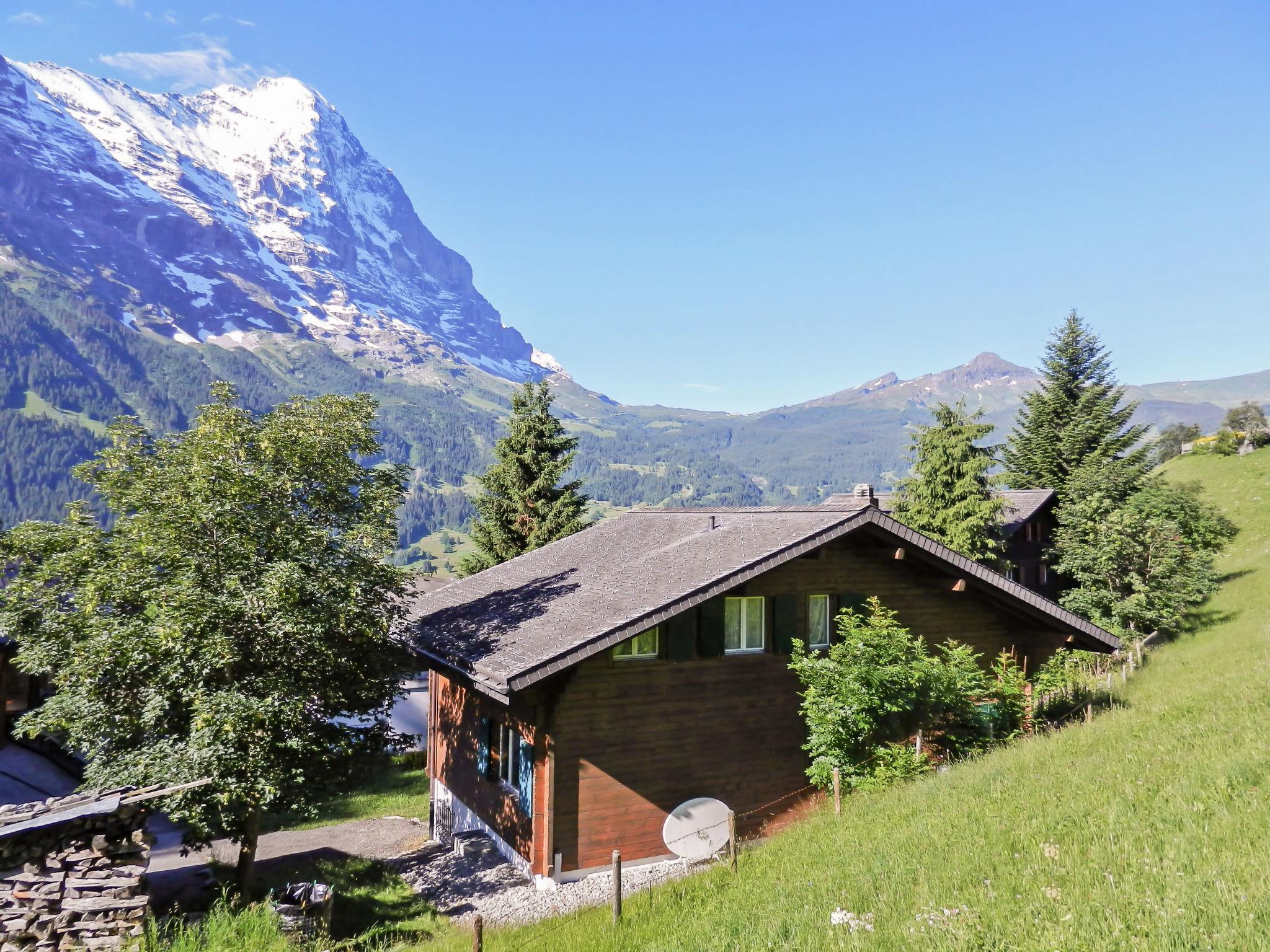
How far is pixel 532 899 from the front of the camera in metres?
13.0

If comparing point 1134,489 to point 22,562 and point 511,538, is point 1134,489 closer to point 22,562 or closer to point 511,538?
point 511,538

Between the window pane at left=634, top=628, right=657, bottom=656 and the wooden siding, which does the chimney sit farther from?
the wooden siding

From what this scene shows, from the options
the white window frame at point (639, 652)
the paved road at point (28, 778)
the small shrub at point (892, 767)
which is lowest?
the paved road at point (28, 778)

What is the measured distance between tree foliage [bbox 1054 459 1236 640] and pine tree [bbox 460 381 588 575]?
887 inches

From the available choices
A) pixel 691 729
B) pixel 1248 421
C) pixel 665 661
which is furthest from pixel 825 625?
A: pixel 1248 421

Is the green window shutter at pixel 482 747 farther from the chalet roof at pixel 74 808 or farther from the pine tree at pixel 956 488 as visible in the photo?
the pine tree at pixel 956 488

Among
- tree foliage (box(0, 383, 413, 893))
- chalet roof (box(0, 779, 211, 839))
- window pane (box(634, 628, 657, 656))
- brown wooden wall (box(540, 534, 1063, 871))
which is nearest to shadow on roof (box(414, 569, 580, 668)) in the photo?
tree foliage (box(0, 383, 413, 893))

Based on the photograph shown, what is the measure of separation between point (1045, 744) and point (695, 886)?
22.6ft

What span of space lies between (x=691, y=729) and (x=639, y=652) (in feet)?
6.08

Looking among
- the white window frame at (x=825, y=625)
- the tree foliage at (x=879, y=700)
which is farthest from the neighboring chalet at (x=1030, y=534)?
the tree foliage at (x=879, y=700)

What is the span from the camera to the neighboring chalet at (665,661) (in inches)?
527

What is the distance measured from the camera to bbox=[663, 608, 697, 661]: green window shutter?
47.2ft

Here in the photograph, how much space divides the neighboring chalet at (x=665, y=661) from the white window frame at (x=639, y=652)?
26 millimetres

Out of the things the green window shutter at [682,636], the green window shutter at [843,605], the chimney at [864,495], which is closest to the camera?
the green window shutter at [682,636]
